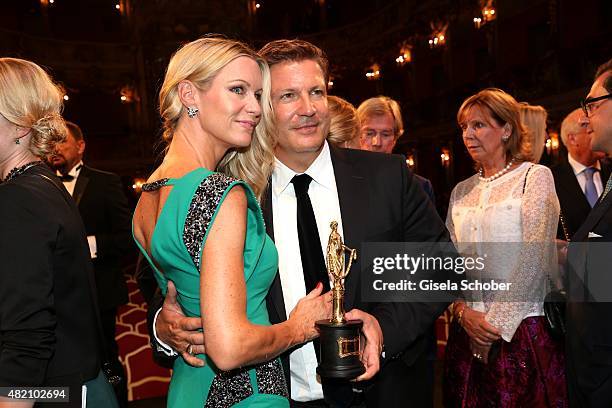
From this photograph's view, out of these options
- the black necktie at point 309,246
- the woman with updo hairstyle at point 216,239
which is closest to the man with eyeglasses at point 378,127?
the black necktie at point 309,246

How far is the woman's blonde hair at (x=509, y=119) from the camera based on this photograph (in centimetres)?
351

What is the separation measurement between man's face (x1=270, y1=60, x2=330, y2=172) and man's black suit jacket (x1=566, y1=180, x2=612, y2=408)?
118cm

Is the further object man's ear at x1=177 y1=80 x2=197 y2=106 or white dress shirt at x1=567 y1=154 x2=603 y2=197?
white dress shirt at x1=567 y1=154 x2=603 y2=197

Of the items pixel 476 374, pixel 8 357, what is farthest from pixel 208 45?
pixel 476 374

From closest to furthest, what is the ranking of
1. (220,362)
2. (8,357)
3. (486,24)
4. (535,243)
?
(220,362) < (8,357) < (535,243) < (486,24)

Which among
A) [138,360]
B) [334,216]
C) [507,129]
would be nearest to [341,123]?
[507,129]

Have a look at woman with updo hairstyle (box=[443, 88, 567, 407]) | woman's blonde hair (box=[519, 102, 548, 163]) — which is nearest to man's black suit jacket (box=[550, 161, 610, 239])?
woman's blonde hair (box=[519, 102, 548, 163])

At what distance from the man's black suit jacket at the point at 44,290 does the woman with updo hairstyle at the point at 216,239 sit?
24 cm

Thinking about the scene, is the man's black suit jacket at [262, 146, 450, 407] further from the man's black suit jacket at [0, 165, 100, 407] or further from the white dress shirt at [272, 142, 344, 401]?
the man's black suit jacket at [0, 165, 100, 407]

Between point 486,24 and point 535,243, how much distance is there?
13.0 metres

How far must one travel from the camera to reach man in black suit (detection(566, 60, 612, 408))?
2230 millimetres

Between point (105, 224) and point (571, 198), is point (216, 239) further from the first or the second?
point (571, 198)

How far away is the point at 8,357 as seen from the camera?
5.55ft

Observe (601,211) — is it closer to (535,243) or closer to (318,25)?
(535,243)
